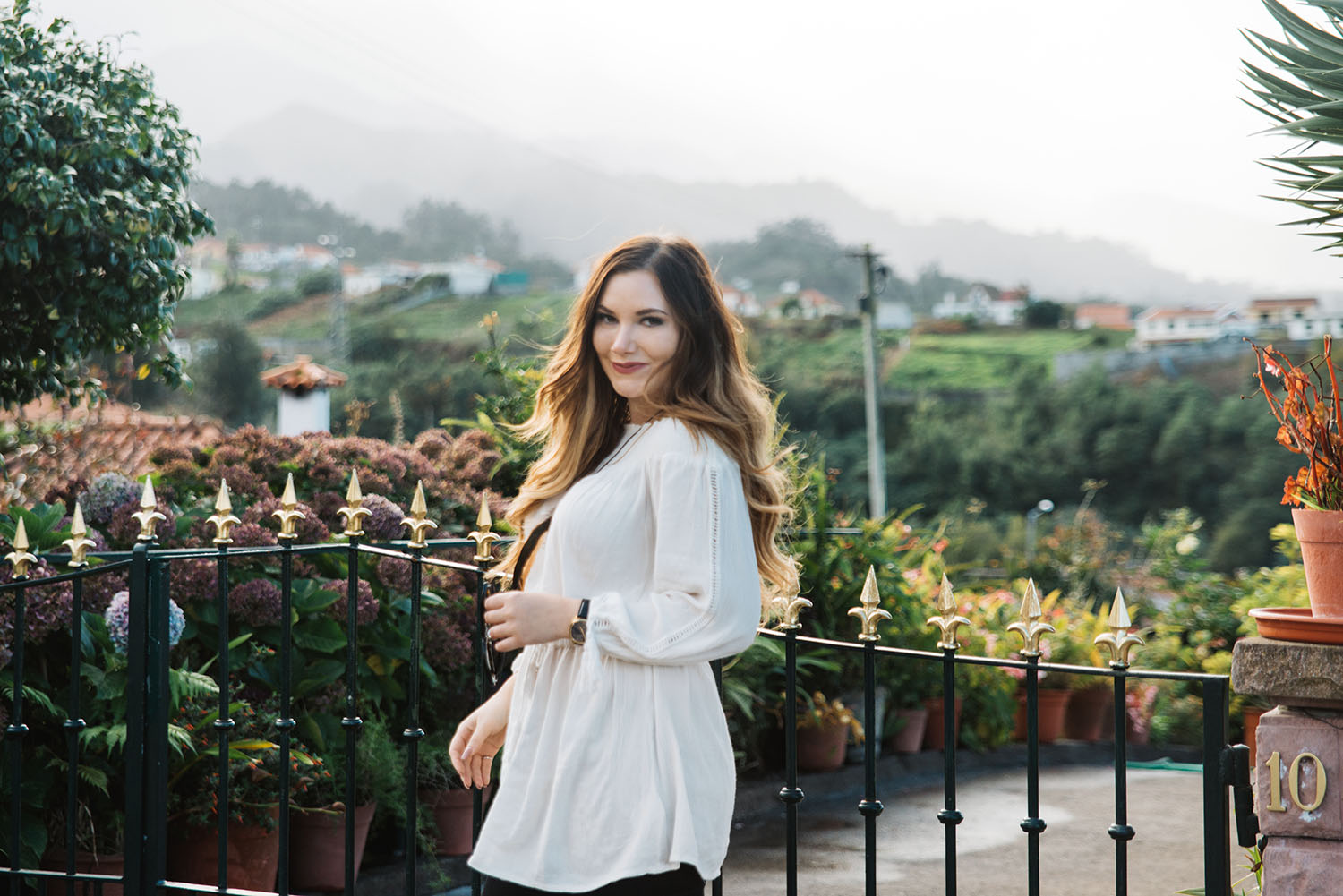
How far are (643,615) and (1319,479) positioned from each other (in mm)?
1282

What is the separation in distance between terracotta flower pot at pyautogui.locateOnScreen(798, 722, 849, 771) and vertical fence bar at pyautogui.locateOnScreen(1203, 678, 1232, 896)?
415 centimetres

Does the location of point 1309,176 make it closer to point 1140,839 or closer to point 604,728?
point 604,728

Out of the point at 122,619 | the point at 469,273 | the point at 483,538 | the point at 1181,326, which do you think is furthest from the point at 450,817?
the point at 1181,326

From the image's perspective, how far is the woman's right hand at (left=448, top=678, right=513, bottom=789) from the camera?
1974 mm

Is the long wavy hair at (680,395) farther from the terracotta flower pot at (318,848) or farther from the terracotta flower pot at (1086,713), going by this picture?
the terracotta flower pot at (1086,713)

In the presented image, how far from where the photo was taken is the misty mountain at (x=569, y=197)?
235 feet

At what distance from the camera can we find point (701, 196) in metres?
78.1

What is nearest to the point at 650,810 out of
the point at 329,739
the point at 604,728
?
the point at 604,728

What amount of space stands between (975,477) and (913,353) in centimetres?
817

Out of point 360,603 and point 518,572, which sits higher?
point 518,572

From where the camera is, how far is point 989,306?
210ft

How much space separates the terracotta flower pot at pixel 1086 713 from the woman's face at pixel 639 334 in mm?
7418

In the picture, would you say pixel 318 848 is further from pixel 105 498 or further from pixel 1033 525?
pixel 1033 525

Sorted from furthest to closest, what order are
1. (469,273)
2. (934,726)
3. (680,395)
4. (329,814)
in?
1. (469,273)
2. (934,726)
3. (329,814)
4. (680,395)
